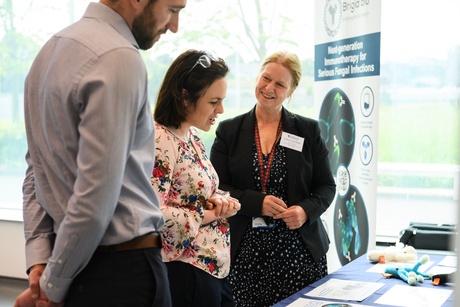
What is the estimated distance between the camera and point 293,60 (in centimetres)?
307

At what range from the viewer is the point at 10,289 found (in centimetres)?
527

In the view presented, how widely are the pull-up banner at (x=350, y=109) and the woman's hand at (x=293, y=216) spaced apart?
1013mm

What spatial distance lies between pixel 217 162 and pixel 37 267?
1.65 metres

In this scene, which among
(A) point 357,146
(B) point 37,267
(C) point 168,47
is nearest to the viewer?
(B) point 37,267

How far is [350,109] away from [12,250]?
3.39 meters

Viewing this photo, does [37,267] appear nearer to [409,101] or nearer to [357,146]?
→ [357,146]

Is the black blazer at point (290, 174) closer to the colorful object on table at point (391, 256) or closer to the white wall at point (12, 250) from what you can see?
the colorful object on table at point (391, 256)

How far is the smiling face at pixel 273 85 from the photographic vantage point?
3.01 metres

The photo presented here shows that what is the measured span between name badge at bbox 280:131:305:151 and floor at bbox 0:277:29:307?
9.22 feet

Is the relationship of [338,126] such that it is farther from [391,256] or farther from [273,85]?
[391,256]

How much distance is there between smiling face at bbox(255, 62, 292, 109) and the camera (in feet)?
9.87

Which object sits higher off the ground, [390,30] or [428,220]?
[390,30]

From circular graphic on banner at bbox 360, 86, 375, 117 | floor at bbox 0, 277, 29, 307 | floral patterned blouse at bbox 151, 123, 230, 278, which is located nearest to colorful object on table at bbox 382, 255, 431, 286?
floral patterned blouse at bbox 151, 123, 230, 278

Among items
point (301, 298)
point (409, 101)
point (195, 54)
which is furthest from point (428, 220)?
point (195, 54)
